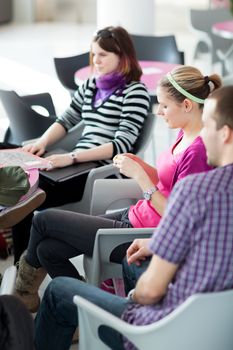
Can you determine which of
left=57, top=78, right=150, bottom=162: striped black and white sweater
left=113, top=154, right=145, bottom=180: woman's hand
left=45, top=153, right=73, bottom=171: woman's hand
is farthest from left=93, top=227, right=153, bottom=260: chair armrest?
left=57, top=78, right=150, bottom=162: striped black and white sweater

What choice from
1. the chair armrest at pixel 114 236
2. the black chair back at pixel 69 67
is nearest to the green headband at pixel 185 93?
the chair armrest at pixel 114 236

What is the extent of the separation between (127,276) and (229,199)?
88 centimetres

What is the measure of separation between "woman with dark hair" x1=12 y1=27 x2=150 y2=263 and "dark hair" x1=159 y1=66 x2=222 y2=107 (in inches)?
29.3

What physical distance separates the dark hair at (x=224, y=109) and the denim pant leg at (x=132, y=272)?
79cm

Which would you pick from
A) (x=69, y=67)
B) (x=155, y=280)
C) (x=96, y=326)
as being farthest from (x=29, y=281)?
(x=69, y=67)

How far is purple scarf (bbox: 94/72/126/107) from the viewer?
3531 millimetres

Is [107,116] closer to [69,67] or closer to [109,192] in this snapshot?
[109,192]

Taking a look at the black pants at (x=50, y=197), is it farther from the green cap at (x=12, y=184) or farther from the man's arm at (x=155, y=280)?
the man's arm at (x=155, y=280)

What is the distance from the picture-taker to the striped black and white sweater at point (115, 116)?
3.52 meters

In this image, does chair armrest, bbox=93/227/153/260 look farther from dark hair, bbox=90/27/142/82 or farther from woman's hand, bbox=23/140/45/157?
dark hair, bbox=90/27/142/82

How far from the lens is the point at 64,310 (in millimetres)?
2320

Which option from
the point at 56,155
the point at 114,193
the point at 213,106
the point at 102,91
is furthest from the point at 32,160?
the point at 213,106

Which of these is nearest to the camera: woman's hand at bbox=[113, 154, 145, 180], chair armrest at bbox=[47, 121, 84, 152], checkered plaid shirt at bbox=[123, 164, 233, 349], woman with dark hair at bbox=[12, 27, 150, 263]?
checkered plaid shirt at bbox=[123, 164, 233, 349]

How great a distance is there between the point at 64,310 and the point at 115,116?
1498mm
